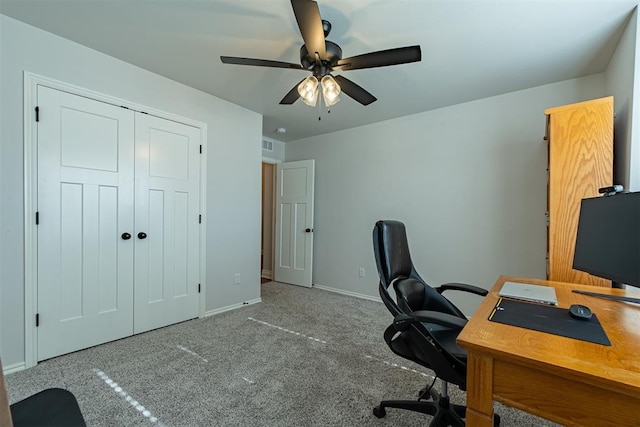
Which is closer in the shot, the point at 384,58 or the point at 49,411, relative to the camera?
the point at 49,411

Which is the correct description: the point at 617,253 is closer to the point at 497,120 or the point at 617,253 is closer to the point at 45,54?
the point at 497,120

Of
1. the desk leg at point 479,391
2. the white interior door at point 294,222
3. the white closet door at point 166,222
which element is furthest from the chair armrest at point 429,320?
the white interior door at point 294,222

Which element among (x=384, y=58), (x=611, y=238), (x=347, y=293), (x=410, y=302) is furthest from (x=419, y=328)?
(x=347, y=293)

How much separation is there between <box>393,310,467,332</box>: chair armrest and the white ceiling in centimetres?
176

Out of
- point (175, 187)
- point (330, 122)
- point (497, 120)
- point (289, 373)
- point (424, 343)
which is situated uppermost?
point (330, 122)

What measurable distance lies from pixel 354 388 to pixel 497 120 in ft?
9.42

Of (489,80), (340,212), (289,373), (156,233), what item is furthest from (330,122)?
(289,373)

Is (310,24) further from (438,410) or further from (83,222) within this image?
(83,222)

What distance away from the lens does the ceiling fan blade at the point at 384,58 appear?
1.57 metres

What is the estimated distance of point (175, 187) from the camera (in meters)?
2.83

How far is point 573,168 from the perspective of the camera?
1892 millimetres

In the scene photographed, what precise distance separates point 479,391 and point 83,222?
2819 mm

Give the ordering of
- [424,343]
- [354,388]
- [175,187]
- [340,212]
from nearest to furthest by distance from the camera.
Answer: [424,343], [354,388], [175,187], [340,212]

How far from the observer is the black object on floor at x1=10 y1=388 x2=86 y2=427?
2.92 feet
